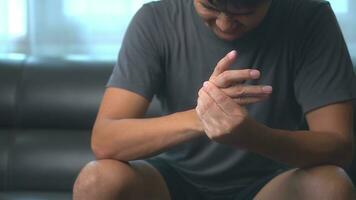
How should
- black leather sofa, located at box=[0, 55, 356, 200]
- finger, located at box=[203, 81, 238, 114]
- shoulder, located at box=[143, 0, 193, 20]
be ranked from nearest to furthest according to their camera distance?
1. finger, located at box=[203, 81, 238, 114]
2. shoulder, located at box=[143, 0, 193, 20]
3. black leather sofa, located at box=[0, 55, 356, 200]

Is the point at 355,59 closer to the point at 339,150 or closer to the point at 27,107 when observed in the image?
the point at 339,150

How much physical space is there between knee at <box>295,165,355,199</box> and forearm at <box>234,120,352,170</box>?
3 cm

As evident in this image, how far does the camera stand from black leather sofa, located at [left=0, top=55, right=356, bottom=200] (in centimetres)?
186

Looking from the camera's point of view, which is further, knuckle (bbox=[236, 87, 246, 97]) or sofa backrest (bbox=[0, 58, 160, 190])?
sofa backrest (bbox=[0, 58, 160, 190])

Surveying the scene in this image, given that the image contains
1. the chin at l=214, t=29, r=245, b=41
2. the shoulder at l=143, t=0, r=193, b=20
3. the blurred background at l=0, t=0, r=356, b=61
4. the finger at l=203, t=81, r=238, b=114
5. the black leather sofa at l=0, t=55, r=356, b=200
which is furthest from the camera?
the blurred background at l=0, t=0, r=356, b=61

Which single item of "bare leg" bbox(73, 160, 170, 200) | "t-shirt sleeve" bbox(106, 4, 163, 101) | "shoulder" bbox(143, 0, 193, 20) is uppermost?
"shoulder" bbox(143, 0, 193, 20)

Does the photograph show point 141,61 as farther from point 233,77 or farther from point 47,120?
point 47,120

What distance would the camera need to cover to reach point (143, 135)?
123 centimetres

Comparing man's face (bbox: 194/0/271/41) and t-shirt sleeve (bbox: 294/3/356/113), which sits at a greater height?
man's face (bbox: 194/0/271/41)

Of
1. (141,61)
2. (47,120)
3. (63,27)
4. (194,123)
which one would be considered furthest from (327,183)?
(63,27)

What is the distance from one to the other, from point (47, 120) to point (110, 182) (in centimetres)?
80

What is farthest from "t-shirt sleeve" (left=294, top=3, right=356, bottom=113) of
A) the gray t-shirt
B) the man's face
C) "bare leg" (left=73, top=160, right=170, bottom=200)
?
"bare leg" (left=73, top=160, right=170, bottom=200)

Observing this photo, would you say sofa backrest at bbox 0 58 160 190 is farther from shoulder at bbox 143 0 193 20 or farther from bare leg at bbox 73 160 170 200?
bare leg at bbox 73 160 170 200

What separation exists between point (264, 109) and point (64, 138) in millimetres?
754
